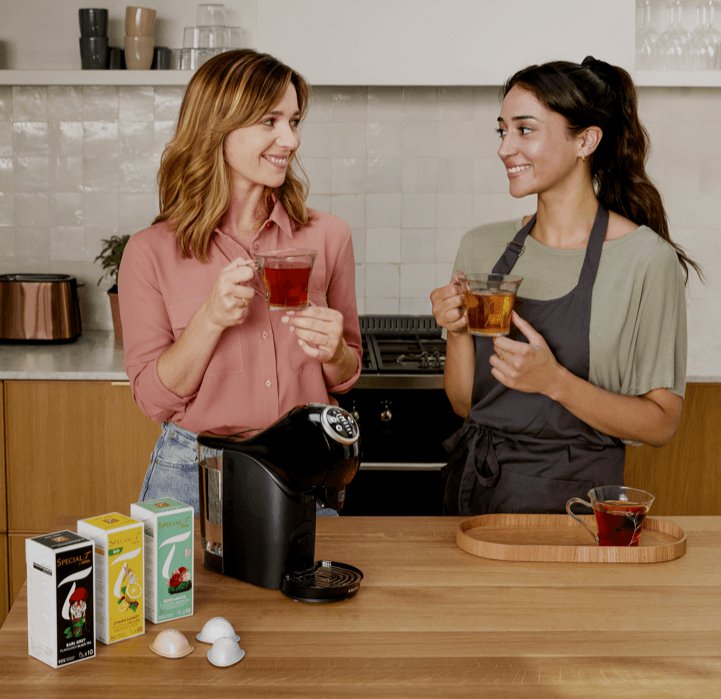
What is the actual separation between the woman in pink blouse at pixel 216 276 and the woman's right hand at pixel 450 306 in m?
0.19

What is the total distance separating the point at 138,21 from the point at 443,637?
2.50 m

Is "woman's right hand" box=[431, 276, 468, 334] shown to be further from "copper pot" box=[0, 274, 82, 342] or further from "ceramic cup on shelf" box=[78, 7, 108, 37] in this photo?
"ceramic cup on shelf" box=[78, 7, 108, 37]

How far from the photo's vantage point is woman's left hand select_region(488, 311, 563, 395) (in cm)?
182

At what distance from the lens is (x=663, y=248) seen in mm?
2020

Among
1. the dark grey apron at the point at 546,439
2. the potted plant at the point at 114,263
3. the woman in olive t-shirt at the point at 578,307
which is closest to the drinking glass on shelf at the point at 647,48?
the woman in olive t-shirt at the point at 578,307

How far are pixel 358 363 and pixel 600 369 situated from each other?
0.48 meters

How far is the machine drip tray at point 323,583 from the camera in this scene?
145 cm

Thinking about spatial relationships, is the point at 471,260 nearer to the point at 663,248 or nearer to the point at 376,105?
the point at 663,248

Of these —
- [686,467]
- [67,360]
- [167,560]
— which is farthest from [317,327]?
[686,467]

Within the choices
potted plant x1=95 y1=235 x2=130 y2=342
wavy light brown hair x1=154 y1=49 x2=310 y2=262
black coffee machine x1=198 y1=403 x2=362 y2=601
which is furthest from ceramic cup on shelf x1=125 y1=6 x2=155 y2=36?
black coffee machine x1=198 y1=403 x2=362 y2=601

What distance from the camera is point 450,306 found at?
6.28ft

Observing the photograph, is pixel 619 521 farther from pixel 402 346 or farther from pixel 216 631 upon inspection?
pixel 402 346

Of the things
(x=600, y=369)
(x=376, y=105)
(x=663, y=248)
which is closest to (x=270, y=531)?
(x=600, y=369)

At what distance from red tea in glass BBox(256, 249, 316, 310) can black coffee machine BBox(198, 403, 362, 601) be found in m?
0.25
